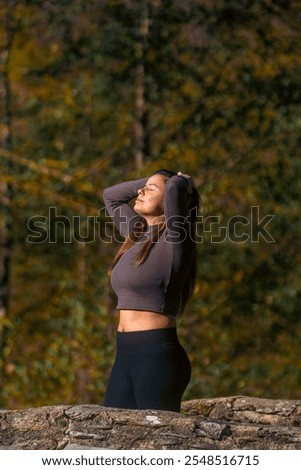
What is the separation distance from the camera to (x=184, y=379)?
16.0 ft

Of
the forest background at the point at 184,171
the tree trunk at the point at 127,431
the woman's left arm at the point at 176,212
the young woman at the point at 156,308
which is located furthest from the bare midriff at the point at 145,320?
the forest background at the point at 184,171

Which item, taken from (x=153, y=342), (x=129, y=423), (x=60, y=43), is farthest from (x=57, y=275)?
(x=129, y=423)

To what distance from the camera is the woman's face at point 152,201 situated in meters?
5.05

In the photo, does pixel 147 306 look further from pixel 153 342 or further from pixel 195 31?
pixel 195 31

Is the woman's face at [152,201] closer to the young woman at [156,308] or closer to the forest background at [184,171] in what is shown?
the young woman at [156,308]

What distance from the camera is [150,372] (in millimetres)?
4848

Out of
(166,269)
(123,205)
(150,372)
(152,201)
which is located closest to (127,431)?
(150,372)

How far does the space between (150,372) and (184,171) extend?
6.09 meters

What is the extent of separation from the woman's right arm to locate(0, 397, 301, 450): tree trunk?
3.97ft

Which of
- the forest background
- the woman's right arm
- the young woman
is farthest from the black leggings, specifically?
the forest background

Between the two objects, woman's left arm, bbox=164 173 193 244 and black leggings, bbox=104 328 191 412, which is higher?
woman's left arm, bbox=164 173 193 244

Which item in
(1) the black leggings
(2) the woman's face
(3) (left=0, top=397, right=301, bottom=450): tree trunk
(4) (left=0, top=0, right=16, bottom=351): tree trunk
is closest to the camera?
(3) (left=0, top=397, right=301, bottom=450): tree trunk

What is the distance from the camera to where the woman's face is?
199 inches

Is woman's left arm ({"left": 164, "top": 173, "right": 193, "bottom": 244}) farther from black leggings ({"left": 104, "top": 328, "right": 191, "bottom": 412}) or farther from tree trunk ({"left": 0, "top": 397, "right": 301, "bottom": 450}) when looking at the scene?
tree trunk ({"left": 0, "top": 397, "right": 301, "bottom": 450})
